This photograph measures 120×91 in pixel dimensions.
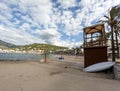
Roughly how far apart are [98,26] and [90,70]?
15.4ft

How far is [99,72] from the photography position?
973 centimetres

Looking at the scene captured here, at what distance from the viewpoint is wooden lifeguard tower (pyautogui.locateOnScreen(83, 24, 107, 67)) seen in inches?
421

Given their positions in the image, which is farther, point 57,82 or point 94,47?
point 94,47

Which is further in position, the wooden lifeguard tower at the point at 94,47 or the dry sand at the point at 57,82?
the wooden lifeguard tower at the point at 94,47

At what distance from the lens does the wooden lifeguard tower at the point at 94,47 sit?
10695 millimetres

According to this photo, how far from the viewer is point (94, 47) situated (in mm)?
→ 11172

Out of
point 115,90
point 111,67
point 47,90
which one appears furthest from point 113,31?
point 47,90

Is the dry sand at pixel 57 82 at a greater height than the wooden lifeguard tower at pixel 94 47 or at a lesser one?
lesser

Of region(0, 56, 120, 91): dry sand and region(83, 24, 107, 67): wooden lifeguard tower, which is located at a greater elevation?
region(83, 24, 107, 67): wooden lifeguard tower

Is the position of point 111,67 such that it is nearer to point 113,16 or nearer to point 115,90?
point 115,90

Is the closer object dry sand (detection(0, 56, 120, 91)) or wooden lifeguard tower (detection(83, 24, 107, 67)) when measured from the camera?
dry sand (detection(0, 56, 120, 91))

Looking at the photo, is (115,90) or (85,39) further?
(85,39)

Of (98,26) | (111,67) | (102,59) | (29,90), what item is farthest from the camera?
(98,26)

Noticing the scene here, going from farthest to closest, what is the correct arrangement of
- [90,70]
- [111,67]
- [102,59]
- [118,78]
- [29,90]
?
[102,59]
[90,70]
[111,67]
[118,78]
[29,90]
